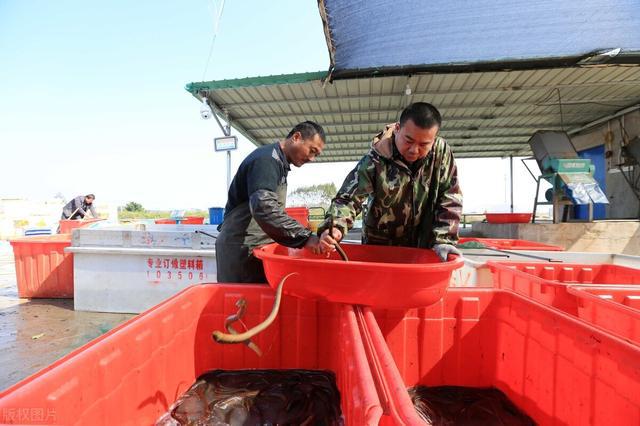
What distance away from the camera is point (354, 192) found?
1937 mm

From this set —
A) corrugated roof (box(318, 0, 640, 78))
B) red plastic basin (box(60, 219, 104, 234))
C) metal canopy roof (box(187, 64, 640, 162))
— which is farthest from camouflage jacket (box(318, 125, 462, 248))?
red plastic basin (box(60, 219, 104, 234))

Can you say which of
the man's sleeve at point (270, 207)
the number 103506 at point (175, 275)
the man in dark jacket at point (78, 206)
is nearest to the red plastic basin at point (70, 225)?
the man in dark jacket at point (78, 206)

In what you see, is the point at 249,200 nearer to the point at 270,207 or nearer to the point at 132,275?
the point at 270,207

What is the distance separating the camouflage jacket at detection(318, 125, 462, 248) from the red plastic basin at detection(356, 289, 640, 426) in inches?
17.0

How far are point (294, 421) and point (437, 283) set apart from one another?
746 mm

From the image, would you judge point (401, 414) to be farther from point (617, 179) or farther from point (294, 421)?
point (617, 179)

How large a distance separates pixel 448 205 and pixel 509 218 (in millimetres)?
7416

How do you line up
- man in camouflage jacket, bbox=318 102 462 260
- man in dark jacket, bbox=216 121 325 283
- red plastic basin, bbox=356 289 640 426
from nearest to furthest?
red plastic basin, bbox=356 289 640 426, man in camouflage jacket, bbox=318 102 462 260, man in dark jacket, bbox=216 121 325 283

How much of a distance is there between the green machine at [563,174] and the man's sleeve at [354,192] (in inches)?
229

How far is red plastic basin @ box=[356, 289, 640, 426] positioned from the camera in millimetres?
905

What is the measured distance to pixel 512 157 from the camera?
45.1 feet

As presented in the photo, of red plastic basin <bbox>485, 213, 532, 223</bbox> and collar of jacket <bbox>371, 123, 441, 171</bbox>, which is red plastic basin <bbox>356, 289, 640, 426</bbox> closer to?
collar of jacket <bbox>371, 123, 441, 171</bbox>

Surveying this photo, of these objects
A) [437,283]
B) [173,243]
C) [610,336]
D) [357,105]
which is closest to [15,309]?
[173,243]

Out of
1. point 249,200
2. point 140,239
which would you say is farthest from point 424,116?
point 140,239
